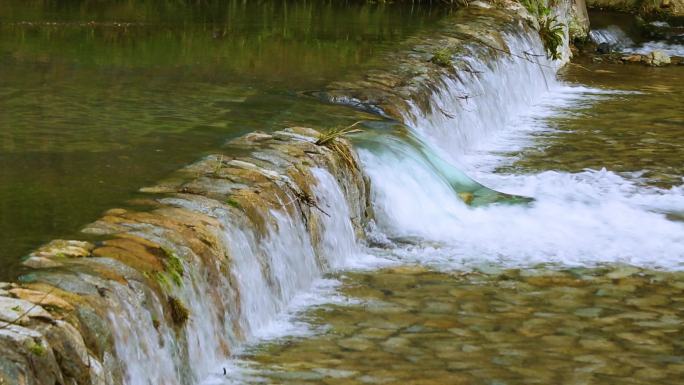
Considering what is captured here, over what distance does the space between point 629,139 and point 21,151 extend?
6867mm

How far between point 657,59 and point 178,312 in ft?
47.1

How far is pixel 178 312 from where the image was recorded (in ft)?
19.0

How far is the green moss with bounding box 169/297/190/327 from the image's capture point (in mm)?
5742

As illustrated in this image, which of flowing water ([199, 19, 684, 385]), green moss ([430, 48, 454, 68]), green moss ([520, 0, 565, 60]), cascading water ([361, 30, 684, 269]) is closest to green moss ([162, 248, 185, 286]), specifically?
flowing water ([199, 19, 684, 385])

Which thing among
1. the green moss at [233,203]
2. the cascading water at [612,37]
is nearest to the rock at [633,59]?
the cascading water at [612,37]

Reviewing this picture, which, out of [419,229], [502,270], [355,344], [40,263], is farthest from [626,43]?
[40,263]

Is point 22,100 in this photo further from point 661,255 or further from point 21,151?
point 661,255

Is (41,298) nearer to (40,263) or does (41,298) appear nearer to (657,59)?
(40,263)

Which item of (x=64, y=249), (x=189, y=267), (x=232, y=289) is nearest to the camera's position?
(x=64, y=249)

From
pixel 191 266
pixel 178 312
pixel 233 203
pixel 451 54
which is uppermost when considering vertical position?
pixel 451 54

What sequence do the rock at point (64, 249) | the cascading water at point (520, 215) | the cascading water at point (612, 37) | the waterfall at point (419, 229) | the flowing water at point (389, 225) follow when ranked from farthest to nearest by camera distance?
the cascading water at point (612, 37), the cascading water at point (520, 215), the flowing water at point (389, 225), the waterfall at point (419, 229), the rock at point (64, 249)

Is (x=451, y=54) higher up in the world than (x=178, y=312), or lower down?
higher up

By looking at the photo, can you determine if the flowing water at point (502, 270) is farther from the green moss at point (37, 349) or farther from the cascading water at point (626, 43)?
the cascading water at point (626, 43)

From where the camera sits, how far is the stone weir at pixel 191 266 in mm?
4809
